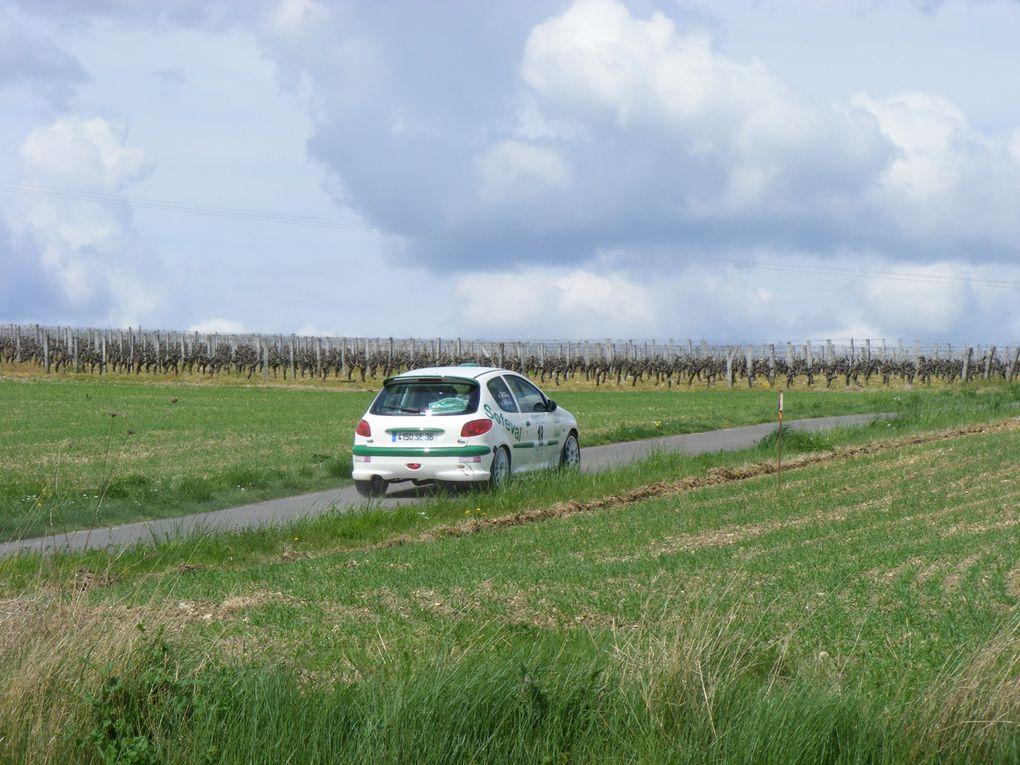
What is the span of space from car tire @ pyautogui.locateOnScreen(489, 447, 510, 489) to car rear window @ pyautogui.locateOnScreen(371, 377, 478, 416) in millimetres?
743

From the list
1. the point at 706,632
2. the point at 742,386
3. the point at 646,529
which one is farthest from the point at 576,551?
the point at 742,386

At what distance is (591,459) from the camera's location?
23.2 m

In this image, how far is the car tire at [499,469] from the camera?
1767 centimetres

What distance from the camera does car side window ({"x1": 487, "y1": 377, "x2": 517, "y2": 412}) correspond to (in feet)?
60.2

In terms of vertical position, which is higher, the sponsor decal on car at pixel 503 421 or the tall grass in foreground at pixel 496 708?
the sponsor decal on car at pixel 503 421

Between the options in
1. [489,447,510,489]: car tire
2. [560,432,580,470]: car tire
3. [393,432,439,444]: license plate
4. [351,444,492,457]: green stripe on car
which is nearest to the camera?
[351,444,492,457]: green stripe on car

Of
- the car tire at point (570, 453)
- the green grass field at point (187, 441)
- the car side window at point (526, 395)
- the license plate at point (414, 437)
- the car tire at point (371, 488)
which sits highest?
the car side window at point (526, 395)

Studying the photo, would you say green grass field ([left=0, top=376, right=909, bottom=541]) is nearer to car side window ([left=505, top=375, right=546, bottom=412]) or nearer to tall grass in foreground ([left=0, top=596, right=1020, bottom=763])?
tall grass in foreground ([left=0, top=596, right=1020, bottom=763])

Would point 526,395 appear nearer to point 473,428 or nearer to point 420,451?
point 473,428

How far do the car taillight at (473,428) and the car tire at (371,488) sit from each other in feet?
5.15

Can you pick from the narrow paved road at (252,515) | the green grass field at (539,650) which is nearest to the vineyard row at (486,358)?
the narrow paved road at (252,515)

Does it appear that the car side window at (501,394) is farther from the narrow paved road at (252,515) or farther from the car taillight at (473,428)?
the narrow paved road at (252,515)

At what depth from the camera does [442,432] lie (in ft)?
57.4

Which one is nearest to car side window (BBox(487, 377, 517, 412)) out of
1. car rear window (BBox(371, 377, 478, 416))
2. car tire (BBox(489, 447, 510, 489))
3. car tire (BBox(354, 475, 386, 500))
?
car rear window (BBox(371, 377, 478, 416))
